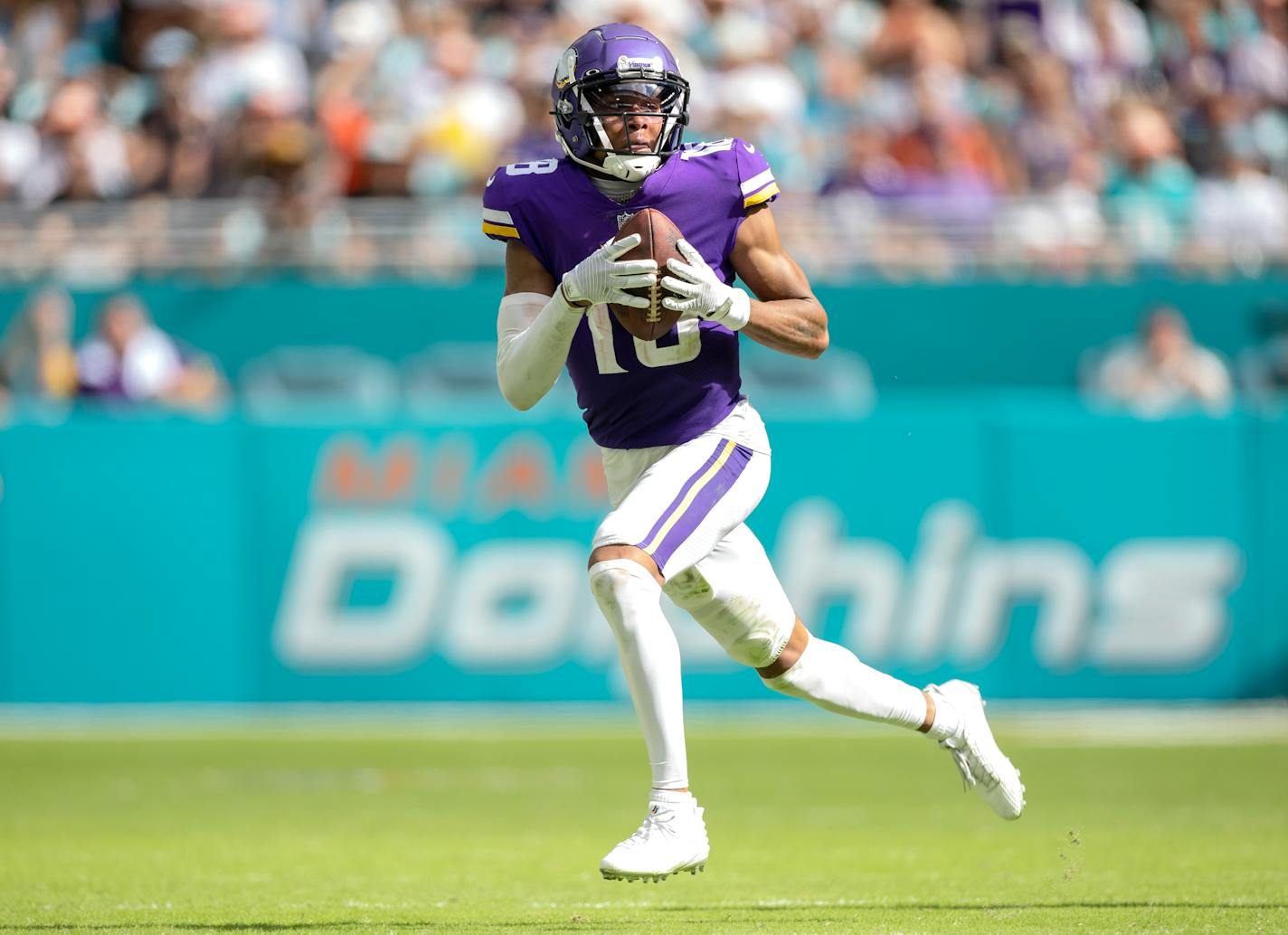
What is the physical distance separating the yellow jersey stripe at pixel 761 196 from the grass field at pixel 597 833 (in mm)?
1797

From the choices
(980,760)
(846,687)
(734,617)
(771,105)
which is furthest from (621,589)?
(771,105)

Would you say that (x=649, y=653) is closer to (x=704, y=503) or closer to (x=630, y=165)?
(x=704, y=503)

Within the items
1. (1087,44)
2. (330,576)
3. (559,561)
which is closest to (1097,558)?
(559,561)

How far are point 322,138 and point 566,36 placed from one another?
1.88 m

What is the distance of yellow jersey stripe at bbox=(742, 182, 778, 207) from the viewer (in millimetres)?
4973

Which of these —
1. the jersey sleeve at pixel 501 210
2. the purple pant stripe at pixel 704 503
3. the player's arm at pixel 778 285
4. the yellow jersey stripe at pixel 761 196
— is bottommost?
the purple pant stripe at pixel 704 503

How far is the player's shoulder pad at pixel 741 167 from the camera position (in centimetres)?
497

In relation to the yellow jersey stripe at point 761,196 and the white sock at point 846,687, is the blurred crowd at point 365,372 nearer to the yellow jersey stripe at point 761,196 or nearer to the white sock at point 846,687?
the white sock at point 846,687

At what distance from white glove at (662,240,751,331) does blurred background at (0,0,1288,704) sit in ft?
18.7

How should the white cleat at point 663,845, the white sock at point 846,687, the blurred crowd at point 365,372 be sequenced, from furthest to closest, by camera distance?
1. the blurred crowd at point 365,372
2. the white sock at point 846,687
3. the white cleat at point 663,845

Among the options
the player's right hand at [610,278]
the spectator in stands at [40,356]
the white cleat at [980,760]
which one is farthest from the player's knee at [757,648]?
the spectator in stands at [40,356]

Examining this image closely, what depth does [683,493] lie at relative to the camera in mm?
4820

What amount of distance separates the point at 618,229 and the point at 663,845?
60.3 inches

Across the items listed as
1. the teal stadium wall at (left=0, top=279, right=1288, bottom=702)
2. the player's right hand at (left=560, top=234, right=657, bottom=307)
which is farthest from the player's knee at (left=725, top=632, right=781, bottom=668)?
the teal stadium wall at (left=0, top=279, right=1288, bottom=702)
